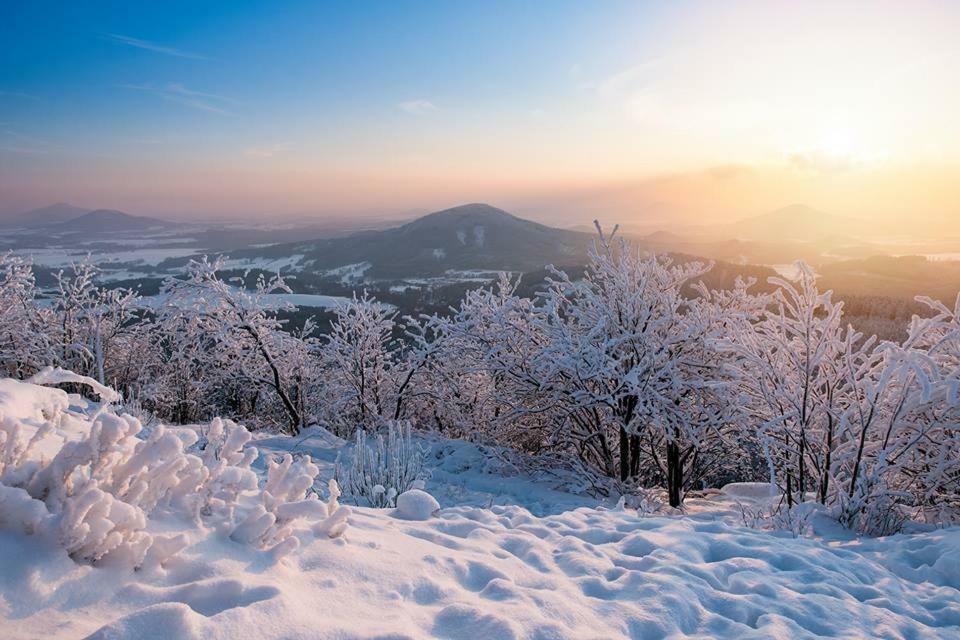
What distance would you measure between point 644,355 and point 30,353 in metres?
16.0

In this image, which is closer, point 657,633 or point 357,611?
point 357,611

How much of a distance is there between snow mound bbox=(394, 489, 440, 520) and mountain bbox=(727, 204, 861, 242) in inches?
5450

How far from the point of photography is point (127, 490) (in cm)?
236

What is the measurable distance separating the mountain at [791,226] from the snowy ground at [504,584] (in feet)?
451

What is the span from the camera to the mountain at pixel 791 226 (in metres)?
129

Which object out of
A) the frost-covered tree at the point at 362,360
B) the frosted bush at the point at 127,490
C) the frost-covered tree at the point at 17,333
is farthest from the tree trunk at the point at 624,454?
the frost-covered tree at the point at 17,333

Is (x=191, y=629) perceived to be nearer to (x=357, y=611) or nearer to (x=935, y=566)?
(x=357, y=611)

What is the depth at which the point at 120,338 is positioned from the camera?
18.7 m

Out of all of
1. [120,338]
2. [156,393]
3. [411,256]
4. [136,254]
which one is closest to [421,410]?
[156,393]

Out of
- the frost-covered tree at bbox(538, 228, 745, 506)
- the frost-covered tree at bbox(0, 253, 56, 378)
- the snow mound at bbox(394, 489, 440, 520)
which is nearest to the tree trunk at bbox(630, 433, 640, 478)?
the frost-covered tree at bbox(538, 228, 745, 506)

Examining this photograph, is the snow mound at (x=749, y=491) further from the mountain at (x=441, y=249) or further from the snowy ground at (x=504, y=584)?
the mountain at (x=441, y=249)

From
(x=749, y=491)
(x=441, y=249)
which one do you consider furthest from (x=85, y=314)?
(x=441, y=249)

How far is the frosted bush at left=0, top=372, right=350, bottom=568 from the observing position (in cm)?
196

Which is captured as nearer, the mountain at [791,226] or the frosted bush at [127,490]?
the frosted bush at [127,490]
